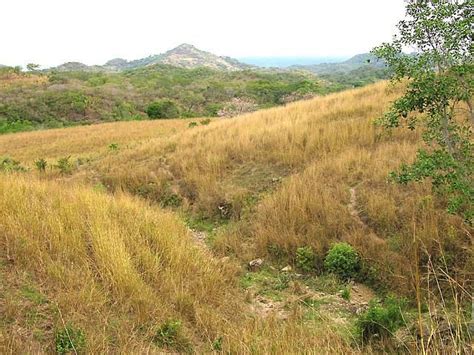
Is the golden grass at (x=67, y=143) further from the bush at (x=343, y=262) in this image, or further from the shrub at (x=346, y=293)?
the shrub at (x=346, y=293)

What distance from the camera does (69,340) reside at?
11.1ft

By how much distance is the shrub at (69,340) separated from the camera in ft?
10.8

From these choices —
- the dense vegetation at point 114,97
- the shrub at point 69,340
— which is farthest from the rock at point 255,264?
the dense vegetation at point 114,97

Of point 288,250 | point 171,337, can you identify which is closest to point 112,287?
point 171,337

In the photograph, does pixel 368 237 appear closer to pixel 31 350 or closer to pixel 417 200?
pixel 417 200

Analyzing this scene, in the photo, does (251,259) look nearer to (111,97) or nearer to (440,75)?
(440,75)

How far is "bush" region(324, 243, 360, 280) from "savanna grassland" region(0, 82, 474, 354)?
0.03m

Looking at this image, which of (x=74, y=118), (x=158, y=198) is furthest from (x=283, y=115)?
(x=74, y=118)

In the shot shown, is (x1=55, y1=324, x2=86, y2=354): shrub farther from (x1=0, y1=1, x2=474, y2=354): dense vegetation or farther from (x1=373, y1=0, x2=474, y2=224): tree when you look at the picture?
(x1=373, y1=0, x2=474, y2=224): tree

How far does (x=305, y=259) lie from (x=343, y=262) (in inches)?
25.4

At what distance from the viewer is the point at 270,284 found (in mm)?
6000

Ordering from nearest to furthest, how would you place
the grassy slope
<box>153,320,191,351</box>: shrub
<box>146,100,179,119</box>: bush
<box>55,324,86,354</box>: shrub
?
<box>55,324,86,354</box>: shrub → the grassy slope → <box>153,320,191,351</box>: shrub → <box>146,100,179,119</box>: bush

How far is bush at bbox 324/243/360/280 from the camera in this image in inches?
233

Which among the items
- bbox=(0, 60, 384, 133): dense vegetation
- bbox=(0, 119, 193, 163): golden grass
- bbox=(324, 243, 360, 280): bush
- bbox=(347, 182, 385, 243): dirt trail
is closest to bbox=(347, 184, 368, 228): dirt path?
bbox=(347, 182, 385, 243): dirt trail
